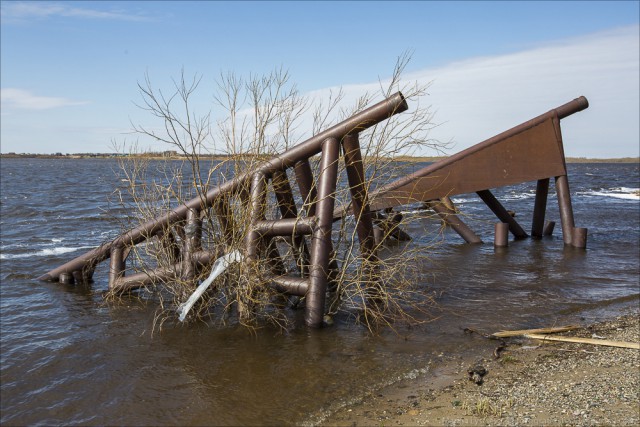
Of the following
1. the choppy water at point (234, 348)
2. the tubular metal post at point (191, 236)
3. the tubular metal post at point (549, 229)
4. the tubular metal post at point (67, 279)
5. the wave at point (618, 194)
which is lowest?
the wave at point (618, 194)

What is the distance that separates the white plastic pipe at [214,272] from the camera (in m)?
7.49

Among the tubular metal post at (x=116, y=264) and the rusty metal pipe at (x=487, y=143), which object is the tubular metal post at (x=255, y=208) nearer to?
the tubular metal post at (x=116, y=264)

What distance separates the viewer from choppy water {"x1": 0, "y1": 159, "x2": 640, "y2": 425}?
18.0 ft

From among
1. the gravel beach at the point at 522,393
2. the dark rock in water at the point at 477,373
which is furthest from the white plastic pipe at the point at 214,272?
the dark rock in water at the point at 477,373

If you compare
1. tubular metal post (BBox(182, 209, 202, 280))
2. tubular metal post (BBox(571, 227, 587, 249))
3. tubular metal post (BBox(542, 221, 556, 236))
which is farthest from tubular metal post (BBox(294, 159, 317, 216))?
tubular metal post (BBox(542, 221, 556, 236))

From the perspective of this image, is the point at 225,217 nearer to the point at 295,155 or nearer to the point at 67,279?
the point at 295,155

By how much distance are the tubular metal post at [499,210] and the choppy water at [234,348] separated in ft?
6.31

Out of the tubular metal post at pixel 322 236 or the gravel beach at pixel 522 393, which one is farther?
the tubular metal post at pixel 322 236

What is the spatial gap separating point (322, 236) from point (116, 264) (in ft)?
13.3

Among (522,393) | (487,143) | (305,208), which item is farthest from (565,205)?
(522,393)

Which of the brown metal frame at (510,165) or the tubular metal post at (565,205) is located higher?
the brown metal frame at (510,165)

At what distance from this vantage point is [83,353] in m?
7.09

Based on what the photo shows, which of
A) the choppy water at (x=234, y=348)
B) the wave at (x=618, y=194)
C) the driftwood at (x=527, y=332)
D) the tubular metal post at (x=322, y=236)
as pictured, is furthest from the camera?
the wave at (x=618, y=194)

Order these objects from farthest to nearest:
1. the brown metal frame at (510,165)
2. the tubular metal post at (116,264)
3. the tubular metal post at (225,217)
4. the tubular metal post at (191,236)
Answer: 1. the brown metal frame at (510,165)
2. the tubular metal post at (116,264)
3. the tubular metal post at (191,236)
4. the tubular metal post at (225,217)
